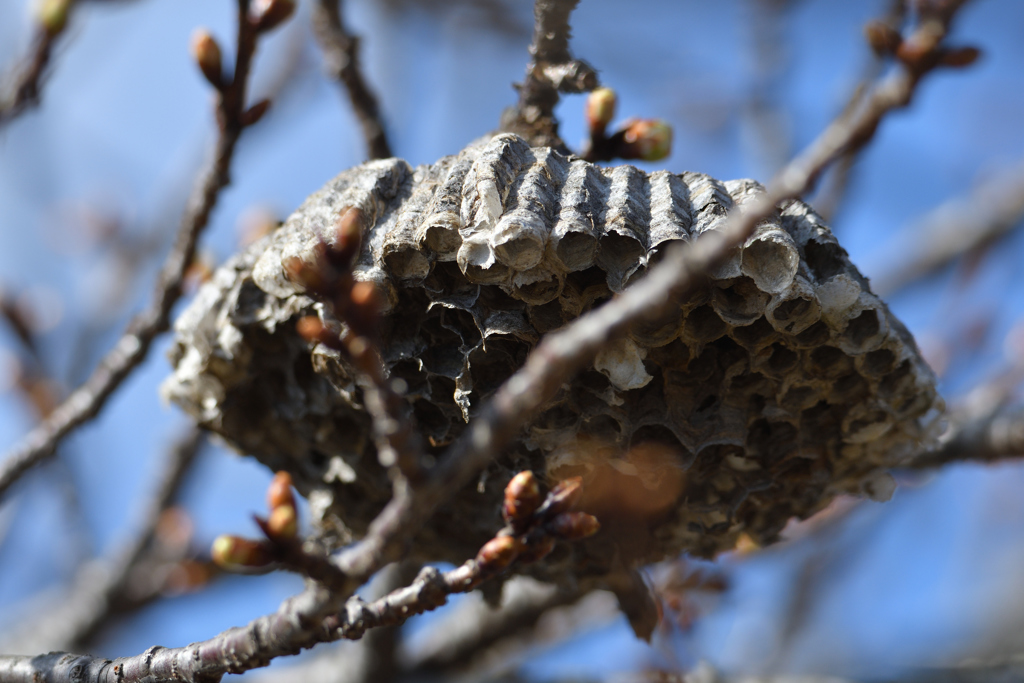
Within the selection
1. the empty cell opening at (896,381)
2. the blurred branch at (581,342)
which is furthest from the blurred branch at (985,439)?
the blurred branch at (581,342)

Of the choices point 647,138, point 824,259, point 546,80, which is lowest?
point 824,259

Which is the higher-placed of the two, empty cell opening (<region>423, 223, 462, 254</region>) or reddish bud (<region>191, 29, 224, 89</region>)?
reddish bud (<region>191, 29, 224, 89</region>)

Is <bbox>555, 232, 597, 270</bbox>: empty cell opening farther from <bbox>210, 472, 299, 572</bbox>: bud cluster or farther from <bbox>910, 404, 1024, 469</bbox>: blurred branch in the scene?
<bbox>910, 404, 1024, 469</bbox>: blurred branch

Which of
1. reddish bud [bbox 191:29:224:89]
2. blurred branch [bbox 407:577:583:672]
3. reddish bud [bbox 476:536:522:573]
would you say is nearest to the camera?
reddish bud [bbox 476:536:522:573]

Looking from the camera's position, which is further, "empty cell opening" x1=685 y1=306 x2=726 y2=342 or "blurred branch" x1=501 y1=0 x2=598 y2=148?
"blurred branch" x1=501 y1=0 x2=598 y2=148

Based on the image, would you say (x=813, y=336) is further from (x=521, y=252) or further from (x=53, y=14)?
(x=53, y=14)

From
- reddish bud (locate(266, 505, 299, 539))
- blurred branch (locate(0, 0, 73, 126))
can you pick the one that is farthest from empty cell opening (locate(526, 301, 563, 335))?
blurred branch (locate(0, 0, 73, 126))

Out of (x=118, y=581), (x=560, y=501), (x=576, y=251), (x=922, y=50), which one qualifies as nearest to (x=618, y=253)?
(x=576, y=251)
